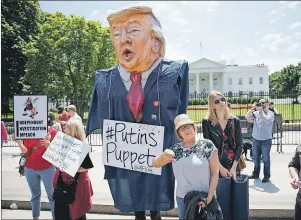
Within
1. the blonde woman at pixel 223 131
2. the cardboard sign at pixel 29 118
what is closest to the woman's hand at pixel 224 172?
the blonde woman at pixel 223 131

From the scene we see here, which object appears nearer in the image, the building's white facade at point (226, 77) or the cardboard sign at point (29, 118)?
the cardboard sign at point (29, 118)

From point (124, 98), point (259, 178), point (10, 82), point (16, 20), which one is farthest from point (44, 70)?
point (124, 98)

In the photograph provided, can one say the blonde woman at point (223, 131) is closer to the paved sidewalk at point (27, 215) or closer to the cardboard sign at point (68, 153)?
the cardboard sign at point (68, 153)

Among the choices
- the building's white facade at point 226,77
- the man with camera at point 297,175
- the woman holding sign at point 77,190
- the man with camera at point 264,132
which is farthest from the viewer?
the building's white facade at point 226,77

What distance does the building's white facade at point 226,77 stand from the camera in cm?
5244

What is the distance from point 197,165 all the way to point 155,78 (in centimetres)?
104

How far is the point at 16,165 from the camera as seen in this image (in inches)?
352

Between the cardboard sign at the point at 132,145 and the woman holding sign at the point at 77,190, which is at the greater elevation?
the cardboard sign at the point at 132,145

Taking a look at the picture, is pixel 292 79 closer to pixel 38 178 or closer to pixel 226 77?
pixel 38 178

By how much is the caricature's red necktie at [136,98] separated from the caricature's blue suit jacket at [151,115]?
0.04 metres

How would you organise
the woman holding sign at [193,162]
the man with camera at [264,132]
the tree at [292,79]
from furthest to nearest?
1. the man with camera at [264,132]
2. the tree at [292,79]
3. the woman holding sign at [193,162]

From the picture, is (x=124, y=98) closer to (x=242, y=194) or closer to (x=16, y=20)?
(x=242, y=194)

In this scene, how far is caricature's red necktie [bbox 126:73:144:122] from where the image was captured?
330 centimetres

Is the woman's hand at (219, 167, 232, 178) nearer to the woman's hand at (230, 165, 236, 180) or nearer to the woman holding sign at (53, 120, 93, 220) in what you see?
the woman's hand at (230, 165, 236, 180)
